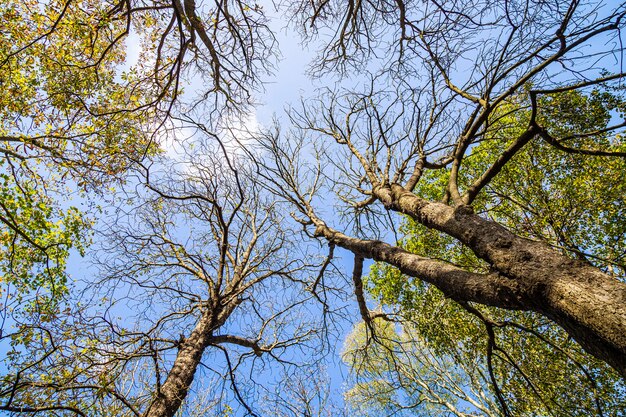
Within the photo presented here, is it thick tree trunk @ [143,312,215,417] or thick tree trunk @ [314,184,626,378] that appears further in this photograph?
thick tree trunk @ [143,312,215,417]

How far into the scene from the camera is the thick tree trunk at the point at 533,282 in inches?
48.6

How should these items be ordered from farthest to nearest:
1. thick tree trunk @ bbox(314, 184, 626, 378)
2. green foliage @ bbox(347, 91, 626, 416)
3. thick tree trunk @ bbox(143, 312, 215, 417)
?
1. green foliage @ bbox(347, 91, 626, 416)
2. thick tree trunk @ bbox(143, 312, 215, 417)
3. thick tree trunk @ bbox(314, 184, 626, 378)

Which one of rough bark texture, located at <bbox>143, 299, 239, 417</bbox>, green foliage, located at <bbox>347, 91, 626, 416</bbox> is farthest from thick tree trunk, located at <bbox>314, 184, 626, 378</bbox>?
rough bark texture, located at <bbox>143, 299, 239, 417</bbox>

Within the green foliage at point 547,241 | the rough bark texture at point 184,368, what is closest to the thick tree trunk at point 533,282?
the green foliage at point 547,241

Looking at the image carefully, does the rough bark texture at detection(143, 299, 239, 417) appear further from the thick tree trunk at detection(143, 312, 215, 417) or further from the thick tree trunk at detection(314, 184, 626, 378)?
the thick tree trunk at detection(314, 184, 626, 378)

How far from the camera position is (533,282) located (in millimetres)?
1584

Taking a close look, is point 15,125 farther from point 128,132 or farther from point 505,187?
point 505,187

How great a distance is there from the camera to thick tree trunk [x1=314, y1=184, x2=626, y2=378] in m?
1.24

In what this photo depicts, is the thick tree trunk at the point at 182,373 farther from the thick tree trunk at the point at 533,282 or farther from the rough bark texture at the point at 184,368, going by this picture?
the thick tree trunk at the point at 533,282

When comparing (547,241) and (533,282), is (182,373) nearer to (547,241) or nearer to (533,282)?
(533,282)

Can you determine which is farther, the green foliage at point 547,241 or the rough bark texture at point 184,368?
the green foliage at point 547,241

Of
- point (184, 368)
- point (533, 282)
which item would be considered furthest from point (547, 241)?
point (184, 368)

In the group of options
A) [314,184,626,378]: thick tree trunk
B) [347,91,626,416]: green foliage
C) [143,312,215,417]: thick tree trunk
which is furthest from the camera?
Result: [347,91,626,416]: green foliage

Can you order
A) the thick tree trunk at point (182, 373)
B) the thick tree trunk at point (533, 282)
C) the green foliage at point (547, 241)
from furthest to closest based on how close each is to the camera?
the green foliage at point (547, 241) < the thick tree trunk at point (182, 373) < the thick tree trunk at point (533, 282)
